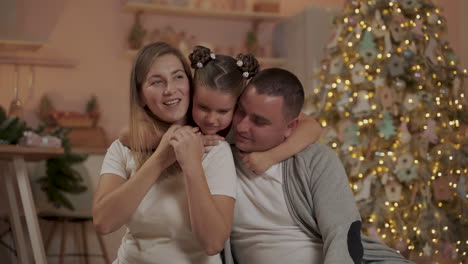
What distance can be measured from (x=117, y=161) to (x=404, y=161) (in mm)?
1969

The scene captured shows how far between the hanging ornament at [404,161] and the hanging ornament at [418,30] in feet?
1.94

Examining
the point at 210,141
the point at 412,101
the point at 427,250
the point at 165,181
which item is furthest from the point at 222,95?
the point at 427,250

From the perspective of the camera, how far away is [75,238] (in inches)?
185

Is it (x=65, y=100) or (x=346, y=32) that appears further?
(x=65, y=100)

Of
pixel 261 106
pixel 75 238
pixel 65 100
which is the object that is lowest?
pixel 75 238

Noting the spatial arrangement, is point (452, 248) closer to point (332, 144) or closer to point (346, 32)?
point (332, 144)

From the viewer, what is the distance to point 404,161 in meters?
3.27

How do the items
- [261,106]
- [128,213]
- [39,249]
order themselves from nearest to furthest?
[128,213], [261,106], [39,249]

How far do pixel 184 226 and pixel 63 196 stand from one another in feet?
9.19

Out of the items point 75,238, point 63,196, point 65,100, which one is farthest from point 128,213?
point 65,100

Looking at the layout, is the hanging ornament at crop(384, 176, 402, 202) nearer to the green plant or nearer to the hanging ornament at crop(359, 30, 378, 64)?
the hanging ornament at crop(359, 30, 378, 64)

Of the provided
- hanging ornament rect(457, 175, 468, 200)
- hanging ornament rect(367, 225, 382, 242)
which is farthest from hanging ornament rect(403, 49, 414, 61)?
hanging ornament rect(367, 225, 382, 242)

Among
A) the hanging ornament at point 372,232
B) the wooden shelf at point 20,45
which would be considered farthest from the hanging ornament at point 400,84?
the wooden shelf at point 20,45

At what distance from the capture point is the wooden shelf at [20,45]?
4.92 metres
